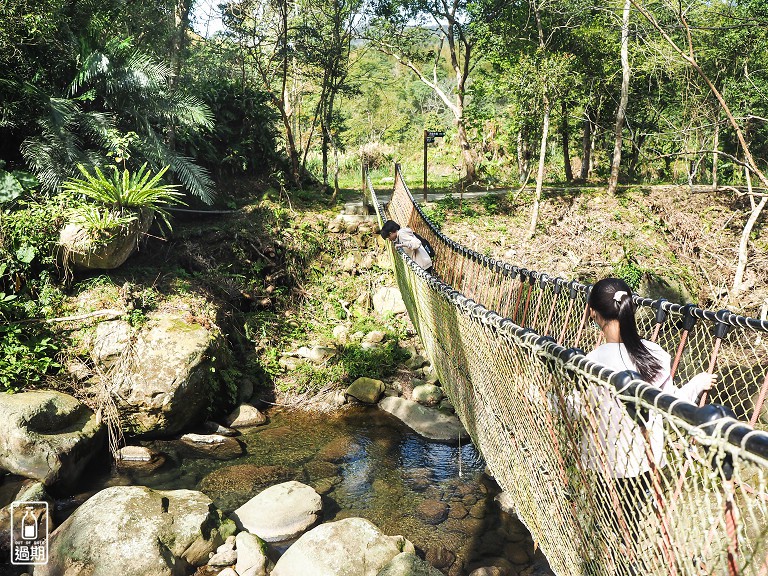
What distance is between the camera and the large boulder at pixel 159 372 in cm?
426

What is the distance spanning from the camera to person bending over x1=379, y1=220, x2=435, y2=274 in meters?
4.37

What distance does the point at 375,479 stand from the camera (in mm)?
3848

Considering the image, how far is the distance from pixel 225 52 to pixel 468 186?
189 inches

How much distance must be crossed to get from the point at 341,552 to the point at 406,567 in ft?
1.11

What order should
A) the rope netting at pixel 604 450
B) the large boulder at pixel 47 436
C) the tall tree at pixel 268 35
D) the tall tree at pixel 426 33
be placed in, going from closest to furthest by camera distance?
1. the rope netting at pixel 604 450
2. the large boulder at pixel 47 436
3. the tall tree at pixel 268 35
4. the tall tree at pixel 426 33

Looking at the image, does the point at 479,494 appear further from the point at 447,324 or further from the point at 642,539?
the point at 642,539

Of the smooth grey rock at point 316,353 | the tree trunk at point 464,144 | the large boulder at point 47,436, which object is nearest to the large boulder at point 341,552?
the large boulder at point 47,436

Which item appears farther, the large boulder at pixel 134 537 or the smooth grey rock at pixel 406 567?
the large boulder at pixel 134 537

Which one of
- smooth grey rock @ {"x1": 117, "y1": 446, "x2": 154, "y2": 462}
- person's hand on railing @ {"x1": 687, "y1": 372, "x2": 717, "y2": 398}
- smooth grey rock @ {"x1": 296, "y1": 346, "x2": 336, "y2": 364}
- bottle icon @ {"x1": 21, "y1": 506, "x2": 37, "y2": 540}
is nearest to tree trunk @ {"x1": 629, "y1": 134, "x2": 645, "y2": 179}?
smooth grey rock @ {"x1": 296, "y1": 346, "x2": 336, "y2": 364}

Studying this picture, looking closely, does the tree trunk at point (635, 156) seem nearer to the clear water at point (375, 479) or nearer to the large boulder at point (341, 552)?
the clear water at point (375, 479)

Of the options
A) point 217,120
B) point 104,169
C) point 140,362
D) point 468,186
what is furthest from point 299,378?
point 468,186

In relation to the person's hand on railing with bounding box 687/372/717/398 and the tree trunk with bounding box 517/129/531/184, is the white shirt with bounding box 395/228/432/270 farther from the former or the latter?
the tree trunk with bounding box 517/129/531/184

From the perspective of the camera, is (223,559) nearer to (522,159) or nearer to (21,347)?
(21,347)

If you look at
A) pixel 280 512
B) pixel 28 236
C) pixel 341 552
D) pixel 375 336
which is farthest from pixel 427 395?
pixel 28 236
